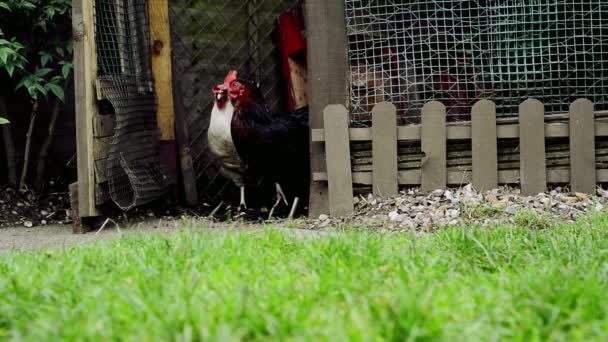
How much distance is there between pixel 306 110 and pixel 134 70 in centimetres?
137

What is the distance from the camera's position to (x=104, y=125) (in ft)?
16.1

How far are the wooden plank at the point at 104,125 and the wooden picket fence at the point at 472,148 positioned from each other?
1.40 metres

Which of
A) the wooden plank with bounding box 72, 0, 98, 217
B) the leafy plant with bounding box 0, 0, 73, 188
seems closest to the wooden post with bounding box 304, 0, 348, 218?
the wooden plank with bounding box 72, 0, 98, 217

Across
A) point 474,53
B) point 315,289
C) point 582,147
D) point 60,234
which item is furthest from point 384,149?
point 315,289

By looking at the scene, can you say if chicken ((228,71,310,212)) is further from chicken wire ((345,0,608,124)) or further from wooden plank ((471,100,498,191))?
wooden plank ((471,100,498,191))

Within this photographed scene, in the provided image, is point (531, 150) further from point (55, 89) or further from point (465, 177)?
point (55, 89)

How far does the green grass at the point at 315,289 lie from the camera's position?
1743mm

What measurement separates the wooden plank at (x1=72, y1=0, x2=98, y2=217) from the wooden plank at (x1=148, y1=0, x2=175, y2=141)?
94 cm

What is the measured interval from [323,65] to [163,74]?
1.58m

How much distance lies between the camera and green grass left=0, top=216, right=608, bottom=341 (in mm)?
1743

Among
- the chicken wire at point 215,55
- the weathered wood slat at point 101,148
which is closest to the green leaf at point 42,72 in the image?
the weathered wood slat at point 101,148

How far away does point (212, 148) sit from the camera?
589 cm

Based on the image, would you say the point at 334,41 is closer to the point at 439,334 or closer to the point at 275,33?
the point at 275,33

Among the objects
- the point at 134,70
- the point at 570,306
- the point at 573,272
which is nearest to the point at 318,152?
the point at 134,70
